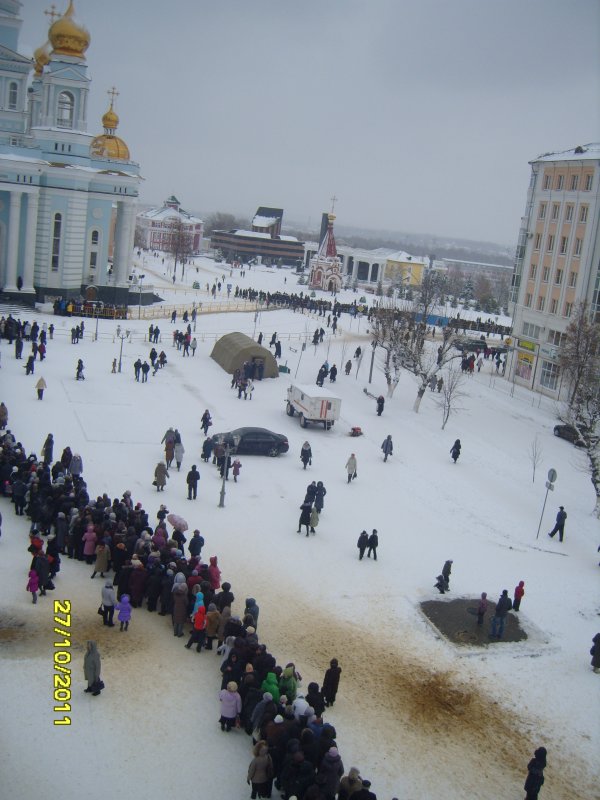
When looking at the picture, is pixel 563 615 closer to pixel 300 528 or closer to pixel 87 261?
pixel 300 528

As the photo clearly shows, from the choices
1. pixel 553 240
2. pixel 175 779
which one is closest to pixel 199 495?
pixel 175 779

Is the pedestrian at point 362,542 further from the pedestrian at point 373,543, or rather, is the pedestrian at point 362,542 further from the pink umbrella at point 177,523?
the pink umbrella at point 177,523

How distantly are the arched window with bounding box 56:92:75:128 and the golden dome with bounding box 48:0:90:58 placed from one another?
252 cm

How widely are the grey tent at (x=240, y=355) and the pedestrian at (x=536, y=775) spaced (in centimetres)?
2822

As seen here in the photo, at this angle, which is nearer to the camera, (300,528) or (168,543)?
(168,543)

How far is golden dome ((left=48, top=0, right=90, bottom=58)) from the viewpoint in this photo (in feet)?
167

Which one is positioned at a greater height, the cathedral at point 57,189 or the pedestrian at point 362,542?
the cathedral at point 57,189

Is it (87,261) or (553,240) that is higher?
(553,240)

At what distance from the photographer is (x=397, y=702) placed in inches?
575

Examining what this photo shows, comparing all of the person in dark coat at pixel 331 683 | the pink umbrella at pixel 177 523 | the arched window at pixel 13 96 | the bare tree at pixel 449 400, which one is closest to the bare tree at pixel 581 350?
the bare tree at pixel 449 400

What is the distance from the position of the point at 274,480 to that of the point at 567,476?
42.3 ft

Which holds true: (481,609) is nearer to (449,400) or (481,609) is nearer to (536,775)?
(536,775)

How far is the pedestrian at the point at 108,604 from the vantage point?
595 inches

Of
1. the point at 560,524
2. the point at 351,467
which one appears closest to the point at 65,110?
the point at 351,467
